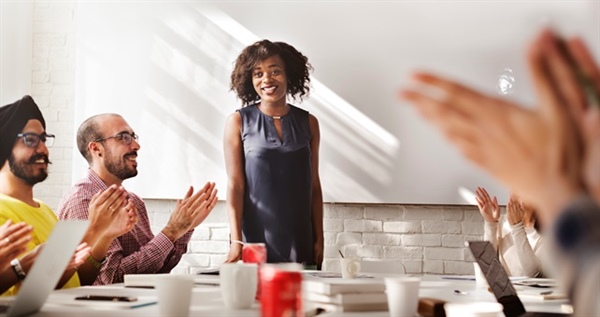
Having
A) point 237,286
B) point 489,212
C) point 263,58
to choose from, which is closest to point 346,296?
point 237,286

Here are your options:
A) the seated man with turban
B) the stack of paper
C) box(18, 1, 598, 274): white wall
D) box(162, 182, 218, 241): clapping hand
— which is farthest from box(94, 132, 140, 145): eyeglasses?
the stack of paper

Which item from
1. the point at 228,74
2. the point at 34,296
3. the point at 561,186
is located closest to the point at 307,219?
the point at 228,74

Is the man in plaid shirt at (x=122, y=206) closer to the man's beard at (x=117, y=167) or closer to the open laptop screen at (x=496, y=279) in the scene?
the man's beard at (x=117, y=167)

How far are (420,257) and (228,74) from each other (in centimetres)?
167

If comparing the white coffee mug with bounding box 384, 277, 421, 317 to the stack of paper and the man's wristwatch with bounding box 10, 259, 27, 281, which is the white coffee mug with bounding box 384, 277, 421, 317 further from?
the man's wristwatch with bounding box 10, 259, 27, 281

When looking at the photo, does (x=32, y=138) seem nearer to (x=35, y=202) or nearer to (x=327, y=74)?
(x=35, y=202)

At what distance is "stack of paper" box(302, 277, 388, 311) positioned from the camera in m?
2.08

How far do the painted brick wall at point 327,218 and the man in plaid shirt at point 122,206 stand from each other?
2.27 feet

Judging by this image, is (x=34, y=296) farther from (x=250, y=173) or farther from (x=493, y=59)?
(x=493, y=59)

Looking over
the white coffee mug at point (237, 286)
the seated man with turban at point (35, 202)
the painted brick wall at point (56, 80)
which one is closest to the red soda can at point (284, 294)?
the white coffee mug at point (237, 286)

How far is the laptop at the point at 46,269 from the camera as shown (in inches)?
76.5

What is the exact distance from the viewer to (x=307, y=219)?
15.7 feet

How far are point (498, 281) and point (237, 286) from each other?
2.38ft

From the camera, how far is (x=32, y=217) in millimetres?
3043
